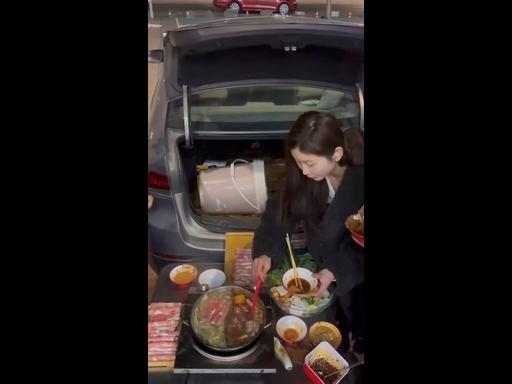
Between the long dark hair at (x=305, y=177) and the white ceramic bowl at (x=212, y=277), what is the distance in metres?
0.19

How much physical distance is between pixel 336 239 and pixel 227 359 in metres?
0.30

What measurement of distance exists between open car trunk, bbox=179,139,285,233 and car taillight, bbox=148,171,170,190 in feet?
0.33

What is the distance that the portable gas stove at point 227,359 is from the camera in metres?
0.71

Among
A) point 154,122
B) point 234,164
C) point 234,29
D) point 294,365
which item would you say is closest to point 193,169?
point 234,164

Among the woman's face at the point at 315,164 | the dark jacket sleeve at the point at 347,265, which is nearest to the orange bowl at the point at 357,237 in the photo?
the dark jacket sleeve at the point at 347,265

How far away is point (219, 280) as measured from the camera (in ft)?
2.68

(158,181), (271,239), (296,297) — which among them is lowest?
(296,297)

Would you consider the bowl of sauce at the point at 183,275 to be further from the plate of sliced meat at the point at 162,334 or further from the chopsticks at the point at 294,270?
the chopsticks at the point at 294,270

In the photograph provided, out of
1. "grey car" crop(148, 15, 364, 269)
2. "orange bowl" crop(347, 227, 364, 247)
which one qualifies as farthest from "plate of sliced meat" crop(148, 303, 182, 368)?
"orange bowl" crop(347, 227, 364, 247)

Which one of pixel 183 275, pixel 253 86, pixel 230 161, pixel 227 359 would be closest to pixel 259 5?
pixel 253 86

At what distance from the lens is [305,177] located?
71 centimetres

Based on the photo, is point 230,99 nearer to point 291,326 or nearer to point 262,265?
point 262,265

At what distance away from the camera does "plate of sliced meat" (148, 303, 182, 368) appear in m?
0.70

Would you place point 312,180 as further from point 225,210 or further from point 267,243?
point 225,210
